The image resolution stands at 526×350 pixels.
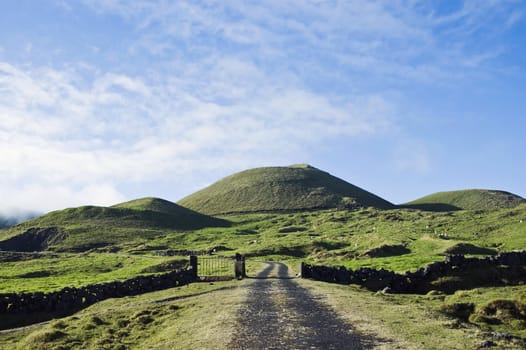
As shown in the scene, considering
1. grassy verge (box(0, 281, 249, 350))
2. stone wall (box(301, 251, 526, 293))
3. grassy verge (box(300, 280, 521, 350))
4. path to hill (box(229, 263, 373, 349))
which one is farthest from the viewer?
stone wall (box(301, 251, 526, 293))

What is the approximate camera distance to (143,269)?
77688 mm

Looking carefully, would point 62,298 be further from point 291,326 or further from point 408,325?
point 408,325

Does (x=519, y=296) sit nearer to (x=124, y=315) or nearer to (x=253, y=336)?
(x=253, y=336)

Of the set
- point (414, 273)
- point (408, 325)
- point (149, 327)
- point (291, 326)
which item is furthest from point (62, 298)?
point (414, 273)

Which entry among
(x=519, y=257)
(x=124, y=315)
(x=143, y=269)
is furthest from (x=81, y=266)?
(x=519, y=257)

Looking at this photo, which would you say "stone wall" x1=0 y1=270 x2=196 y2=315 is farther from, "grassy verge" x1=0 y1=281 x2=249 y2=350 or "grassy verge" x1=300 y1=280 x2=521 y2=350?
"grassy verge" x1=300 y1=280 x2=521 y2=350

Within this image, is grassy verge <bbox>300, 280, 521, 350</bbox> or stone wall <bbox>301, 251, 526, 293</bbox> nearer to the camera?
grassy verge <bbox>300, 280, 521, 350</bbox>

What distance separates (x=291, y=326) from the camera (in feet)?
73.8

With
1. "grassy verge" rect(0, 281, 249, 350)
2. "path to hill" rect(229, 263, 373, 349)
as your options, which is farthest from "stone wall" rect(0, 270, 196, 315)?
"path to hill" rect(229, 263, 373, 349)

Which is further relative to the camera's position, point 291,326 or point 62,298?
point 62,298

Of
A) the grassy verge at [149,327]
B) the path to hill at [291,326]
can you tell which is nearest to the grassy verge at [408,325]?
the path to hill at [291,326]

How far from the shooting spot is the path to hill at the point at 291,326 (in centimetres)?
1895

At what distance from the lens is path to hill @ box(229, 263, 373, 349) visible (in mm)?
18953

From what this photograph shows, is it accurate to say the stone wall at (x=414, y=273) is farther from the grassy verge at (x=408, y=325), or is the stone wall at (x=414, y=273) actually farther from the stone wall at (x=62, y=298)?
the stone wall at (x=62, y=298)
